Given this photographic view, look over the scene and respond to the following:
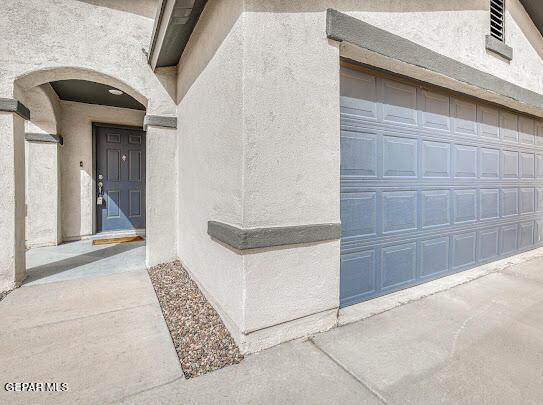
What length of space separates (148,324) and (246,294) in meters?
1.11

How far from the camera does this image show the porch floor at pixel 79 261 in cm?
362

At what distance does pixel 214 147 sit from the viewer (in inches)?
103

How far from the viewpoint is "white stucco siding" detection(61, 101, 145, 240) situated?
5.52m

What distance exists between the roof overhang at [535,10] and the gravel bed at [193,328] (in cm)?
652

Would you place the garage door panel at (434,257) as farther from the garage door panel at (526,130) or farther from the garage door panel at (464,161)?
the garage door panel at (526,130)

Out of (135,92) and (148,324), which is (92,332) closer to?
(148,324)

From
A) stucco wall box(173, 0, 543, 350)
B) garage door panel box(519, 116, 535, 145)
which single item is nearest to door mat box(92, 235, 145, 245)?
stucco wall box(173, 0, 543, 350)

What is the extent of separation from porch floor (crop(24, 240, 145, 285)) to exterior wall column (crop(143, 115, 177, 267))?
0.41 meters

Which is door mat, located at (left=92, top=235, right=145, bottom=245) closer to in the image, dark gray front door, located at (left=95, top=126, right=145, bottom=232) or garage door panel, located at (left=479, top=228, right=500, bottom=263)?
dark gray front door, located at (left=95, top=126, right=145, bottom=232)

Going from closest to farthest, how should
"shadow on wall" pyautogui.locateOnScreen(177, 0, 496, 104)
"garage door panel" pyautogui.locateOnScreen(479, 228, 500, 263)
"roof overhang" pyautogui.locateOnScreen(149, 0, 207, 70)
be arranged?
"shadow on wall" pyautogui.locateOnScreen(177, 0, 496, 104)
"roof overhang" pyautogui.locateOnScreen(149, 0, 207, 70)
"garage door panel" pyautogui.locateOnScreen(479, 228, 500, 263)

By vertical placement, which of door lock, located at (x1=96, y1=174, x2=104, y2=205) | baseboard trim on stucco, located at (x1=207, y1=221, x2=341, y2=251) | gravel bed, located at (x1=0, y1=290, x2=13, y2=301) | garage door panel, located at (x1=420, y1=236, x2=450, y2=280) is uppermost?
door lock, located at (x1=96, y1=174, x2=104, y2=205)

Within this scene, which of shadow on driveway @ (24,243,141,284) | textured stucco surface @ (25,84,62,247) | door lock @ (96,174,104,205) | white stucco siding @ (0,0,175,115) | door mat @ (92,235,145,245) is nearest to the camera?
white stucco siding @ (0,0,175,115)

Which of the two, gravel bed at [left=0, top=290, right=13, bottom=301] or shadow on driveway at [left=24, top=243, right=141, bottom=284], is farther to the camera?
shadow on driveway at [left=24, top=243, right=141, bottom=284]

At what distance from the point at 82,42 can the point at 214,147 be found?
8.33 ft
